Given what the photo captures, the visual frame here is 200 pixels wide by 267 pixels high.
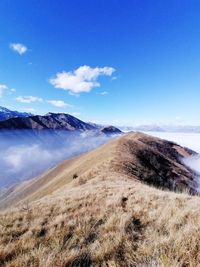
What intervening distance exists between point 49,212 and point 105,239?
4342 millimetres

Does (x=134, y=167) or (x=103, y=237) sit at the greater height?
(x=103, y=237)

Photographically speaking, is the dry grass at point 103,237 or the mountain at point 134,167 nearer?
the dry grass at point 103,237

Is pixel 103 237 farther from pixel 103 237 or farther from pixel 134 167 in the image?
pixel 134 167

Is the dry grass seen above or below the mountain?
above

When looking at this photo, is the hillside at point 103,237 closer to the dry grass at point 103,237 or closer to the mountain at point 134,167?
the dry grass at point 103,237

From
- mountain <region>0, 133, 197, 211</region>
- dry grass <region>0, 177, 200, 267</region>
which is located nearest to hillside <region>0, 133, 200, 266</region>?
dry grass <region>0, 177, 200, 267</region>

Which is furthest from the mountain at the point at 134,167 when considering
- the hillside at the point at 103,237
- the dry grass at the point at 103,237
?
the dry grass at the point at 103,237

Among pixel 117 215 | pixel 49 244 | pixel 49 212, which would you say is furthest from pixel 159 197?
pixel 49 244

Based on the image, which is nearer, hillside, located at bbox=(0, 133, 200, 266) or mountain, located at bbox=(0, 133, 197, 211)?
hillside, located at bbox=(0, 133, 200, 266)

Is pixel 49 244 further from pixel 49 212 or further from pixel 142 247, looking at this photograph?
pixel 49 212

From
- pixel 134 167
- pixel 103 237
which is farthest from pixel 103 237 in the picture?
pixel 134 167

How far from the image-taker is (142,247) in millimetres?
5090

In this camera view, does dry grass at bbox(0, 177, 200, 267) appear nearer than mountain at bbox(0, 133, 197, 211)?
Yes

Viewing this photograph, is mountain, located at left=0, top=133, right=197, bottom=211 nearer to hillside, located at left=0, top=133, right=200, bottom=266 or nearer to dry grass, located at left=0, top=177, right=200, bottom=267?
hillside, located at left=0, top=133, right=200, bottom=266
